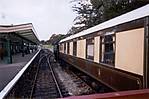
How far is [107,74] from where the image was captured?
10.2 metres

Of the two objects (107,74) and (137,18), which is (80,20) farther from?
(137,18)

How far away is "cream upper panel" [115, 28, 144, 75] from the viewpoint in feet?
23.2

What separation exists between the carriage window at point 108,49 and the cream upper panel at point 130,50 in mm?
532

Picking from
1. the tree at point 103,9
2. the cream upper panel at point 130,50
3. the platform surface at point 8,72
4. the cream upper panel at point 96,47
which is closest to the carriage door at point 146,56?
the cream upper panel at point 130,50

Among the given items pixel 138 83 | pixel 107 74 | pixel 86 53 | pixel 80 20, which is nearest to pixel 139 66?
pixel 138 83

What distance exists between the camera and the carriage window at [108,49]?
31.2ft

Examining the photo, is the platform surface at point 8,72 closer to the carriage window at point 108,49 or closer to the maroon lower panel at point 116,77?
the maroon lower panel at point 116,77

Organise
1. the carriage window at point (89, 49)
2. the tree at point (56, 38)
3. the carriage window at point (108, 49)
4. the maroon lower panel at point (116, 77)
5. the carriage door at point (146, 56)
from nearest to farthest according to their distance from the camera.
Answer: the carriage door at point (146, 56)
the maroon lower panel at point (116, 77)
the carriage window at point (108, 49)
the carriage window at point (89, 49)
the tree at point (56, 38)

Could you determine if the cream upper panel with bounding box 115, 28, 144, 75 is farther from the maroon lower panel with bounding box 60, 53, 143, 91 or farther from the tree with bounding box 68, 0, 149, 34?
the tree with bounding box 68, 0, 149, 34

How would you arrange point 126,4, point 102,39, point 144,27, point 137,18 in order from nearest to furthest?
point 144,27 → point 137,18 → point 102,39 → point 126,4

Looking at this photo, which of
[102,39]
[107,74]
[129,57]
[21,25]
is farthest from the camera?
[21,25]

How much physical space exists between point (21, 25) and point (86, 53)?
16.5m

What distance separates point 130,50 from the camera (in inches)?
304

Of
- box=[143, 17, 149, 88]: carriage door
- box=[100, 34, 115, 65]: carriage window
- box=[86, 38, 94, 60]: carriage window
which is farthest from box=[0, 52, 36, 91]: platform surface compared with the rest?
box=[143, 17, 149, 88]: carriage door
